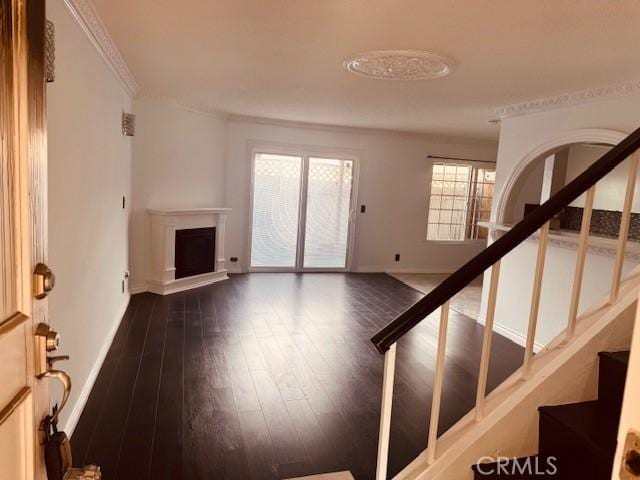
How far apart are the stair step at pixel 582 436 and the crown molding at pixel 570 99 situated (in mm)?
2794

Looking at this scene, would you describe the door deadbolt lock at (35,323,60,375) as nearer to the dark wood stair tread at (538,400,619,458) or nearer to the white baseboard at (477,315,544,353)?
the dark wood stair tread at (538,400,619,458)

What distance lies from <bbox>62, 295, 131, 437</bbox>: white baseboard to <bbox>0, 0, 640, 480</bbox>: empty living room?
2 cm

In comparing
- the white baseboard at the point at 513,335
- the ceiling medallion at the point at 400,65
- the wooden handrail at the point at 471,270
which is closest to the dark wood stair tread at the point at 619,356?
the wooden handrail at the point at 471,270

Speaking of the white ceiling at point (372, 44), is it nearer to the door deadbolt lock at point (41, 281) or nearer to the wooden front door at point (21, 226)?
the wooden front door at point (21, 226)

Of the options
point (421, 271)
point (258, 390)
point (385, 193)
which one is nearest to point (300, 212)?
point (385, 193)

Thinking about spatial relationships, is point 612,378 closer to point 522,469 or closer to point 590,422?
point 590,422

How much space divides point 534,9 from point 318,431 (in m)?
2.50

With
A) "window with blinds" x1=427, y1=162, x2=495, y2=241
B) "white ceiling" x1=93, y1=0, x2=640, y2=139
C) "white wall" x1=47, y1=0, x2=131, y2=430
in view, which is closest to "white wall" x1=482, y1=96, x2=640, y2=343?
"white ceiling" x1=93, y1=0, x2=640, y2=139

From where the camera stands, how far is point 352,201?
7336 millimetres

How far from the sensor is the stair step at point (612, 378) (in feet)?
5.28

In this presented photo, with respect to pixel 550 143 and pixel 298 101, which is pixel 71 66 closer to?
pixel 298 101

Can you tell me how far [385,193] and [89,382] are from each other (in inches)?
216

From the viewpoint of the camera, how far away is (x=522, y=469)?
5.21 feet

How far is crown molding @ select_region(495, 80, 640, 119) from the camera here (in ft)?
11.3
